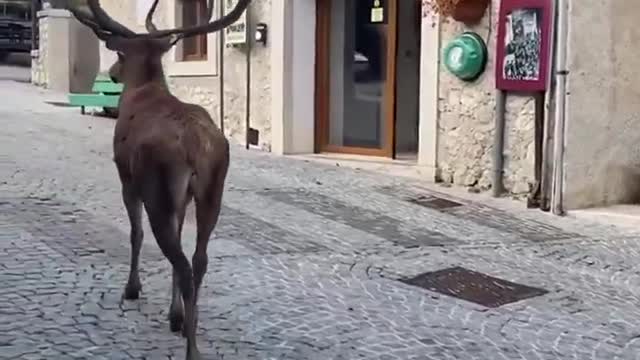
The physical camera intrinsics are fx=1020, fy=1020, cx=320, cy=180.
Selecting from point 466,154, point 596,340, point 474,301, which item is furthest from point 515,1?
point 596,340

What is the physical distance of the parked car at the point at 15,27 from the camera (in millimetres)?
31594

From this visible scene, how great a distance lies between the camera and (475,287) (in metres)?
6.36

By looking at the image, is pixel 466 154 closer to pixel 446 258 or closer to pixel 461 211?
pixel 461 211

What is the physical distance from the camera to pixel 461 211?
8945 mm

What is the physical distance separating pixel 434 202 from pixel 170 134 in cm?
508

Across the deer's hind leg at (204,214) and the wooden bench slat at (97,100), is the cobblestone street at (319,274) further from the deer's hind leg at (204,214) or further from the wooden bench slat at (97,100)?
the wooden bench slat at (97,100)

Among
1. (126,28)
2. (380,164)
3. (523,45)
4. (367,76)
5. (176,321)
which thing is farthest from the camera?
(367,76)

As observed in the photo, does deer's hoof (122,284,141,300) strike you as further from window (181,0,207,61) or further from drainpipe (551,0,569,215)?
window (181,0,207,61)

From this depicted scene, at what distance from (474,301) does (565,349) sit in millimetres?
989

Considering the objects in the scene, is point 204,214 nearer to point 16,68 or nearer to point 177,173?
point 177,173

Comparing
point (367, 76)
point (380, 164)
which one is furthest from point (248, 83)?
point (380, 164)

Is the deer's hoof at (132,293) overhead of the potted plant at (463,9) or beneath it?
beneath

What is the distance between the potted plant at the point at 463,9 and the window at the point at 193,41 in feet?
17.2

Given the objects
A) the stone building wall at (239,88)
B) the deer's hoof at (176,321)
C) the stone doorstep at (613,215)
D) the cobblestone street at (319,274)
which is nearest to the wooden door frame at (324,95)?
the stone building wall at (239,88)
